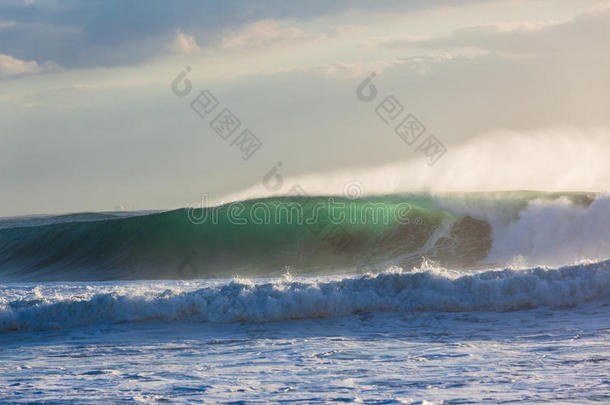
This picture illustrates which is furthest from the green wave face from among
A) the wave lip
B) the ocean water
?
the wave lip

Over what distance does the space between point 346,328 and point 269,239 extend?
12441 mm

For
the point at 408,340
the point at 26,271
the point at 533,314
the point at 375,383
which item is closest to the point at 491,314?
the point at 533,314

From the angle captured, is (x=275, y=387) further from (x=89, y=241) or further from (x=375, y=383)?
(x=89, y=241)

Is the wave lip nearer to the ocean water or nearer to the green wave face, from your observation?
the ocean water

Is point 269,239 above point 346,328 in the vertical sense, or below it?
above

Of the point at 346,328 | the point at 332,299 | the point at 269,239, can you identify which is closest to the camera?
the point at 346,328

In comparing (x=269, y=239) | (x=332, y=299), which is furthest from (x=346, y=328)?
(x=269, y=239)

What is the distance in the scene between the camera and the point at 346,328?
29.1 ft

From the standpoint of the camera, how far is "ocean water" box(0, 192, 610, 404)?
5.72m

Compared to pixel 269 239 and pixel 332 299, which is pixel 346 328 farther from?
pixel 269 239

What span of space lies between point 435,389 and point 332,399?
2.72 ft

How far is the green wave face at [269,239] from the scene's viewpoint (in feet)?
62.4

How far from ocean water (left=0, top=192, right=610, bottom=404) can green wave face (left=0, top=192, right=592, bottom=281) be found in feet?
0.47

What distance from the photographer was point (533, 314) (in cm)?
907
